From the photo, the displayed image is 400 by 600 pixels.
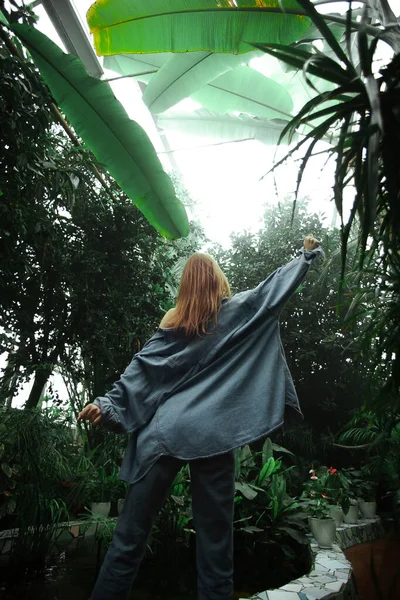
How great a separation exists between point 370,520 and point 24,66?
3.96m

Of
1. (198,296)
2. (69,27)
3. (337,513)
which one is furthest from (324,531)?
(69,27)

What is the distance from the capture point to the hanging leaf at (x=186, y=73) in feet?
6.69

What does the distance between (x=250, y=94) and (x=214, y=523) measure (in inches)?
84.1

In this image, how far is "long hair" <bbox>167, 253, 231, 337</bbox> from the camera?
60.3 inches

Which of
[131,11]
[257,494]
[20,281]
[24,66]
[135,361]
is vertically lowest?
[257,494]

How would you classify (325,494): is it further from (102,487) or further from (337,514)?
(102,487)

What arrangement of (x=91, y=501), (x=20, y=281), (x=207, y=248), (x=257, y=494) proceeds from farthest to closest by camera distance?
(x=207, y=248) → (x=20, y=281) → (x=91, y=501) → (x=257, y=494)

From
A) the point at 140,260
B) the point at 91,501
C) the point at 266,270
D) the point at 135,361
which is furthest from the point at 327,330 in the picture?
the point at 135,361

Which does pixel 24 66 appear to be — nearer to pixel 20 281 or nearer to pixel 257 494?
pixel 20 281

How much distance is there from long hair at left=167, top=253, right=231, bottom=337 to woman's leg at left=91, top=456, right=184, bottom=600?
0.46m

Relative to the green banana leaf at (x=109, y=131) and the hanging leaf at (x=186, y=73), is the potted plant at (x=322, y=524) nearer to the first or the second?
the green banana leaf at (x=109, y=131)

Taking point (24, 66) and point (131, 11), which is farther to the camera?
point (24, 66)

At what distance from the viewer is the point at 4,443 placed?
88.7 inches

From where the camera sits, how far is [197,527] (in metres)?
1.30
